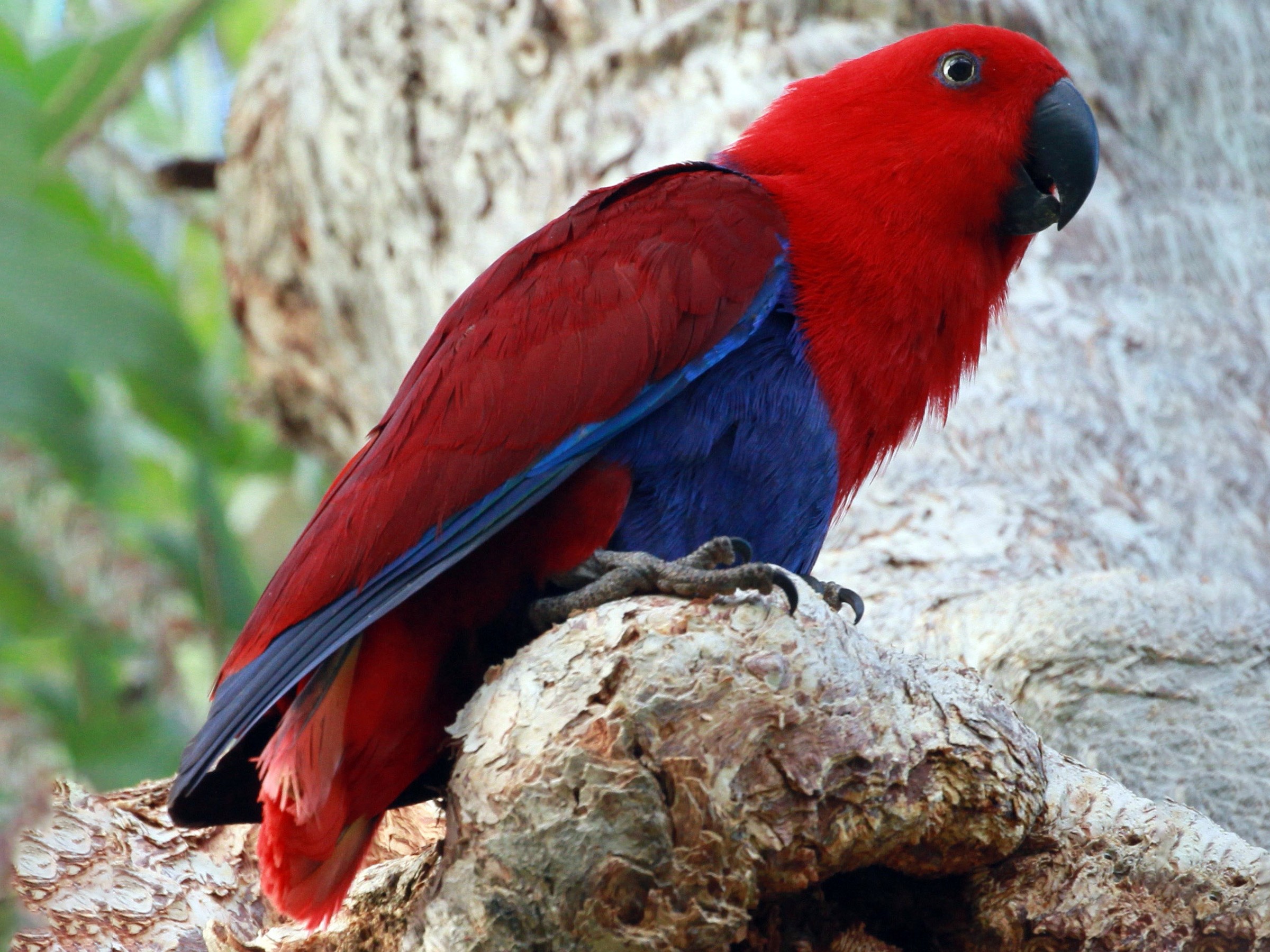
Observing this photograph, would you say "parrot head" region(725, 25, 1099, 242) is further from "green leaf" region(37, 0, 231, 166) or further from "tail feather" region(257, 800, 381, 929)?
"green leaf" region(37, 0, 231, 166)

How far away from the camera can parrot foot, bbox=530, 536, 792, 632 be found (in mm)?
2057

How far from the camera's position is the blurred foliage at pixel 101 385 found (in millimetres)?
4680

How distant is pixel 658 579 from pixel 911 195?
1.10 meters

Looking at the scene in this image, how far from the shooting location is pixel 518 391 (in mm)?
2434

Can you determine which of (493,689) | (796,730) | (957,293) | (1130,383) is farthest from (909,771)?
(1130,383)

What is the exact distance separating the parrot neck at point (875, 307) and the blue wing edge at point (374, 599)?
0.39 metres

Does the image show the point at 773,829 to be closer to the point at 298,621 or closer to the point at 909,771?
the point at 909,771

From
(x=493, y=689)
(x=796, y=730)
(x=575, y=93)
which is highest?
(x=575, y=93)

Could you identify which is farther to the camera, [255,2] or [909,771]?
[255,2]

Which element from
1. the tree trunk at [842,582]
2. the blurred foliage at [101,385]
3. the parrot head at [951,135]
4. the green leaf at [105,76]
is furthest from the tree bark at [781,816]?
the green leaf at [105,76]

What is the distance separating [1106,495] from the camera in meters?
3.30

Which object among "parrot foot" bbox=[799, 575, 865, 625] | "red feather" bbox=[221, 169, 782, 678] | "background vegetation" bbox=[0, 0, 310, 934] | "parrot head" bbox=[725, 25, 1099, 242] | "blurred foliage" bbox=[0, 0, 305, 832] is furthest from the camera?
"blurred foliage" bbox=[0, 0, 305, 832]

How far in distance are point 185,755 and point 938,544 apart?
1727 millimetres

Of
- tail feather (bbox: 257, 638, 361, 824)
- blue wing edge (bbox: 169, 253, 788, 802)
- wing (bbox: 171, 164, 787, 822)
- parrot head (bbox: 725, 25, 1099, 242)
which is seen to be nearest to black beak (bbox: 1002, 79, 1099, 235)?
parrot head (bbox: 725, 25, 1099, 242)
